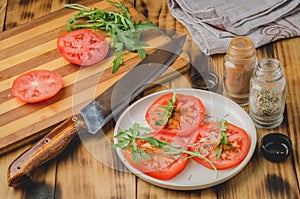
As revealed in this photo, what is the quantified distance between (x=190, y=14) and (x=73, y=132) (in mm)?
756

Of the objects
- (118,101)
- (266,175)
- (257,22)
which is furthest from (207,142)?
(257,22)

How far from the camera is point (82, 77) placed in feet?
7.17

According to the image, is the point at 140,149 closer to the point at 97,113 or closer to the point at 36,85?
the point at 97,113

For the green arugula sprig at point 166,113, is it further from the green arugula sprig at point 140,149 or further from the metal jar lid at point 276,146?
the metal jar lid at point 276,146

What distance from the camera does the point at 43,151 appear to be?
6.25 feet

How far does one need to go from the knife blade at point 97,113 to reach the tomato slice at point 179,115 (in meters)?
0.12

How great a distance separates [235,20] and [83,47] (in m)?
0.59

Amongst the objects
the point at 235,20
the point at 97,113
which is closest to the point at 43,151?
the point at 97,113

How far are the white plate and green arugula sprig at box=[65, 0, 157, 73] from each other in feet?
0.68

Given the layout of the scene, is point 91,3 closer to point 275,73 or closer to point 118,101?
point 118,101

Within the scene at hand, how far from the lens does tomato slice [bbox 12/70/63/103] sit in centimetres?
211

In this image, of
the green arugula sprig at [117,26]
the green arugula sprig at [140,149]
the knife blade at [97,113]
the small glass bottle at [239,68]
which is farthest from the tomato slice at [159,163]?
the green arugula sprig at [117,26]

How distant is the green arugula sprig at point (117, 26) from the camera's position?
2.25 m

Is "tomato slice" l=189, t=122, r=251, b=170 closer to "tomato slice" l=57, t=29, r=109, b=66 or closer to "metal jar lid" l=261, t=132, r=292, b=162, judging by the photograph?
"metal jar lid" l=261, t=132, r=292, b=162
